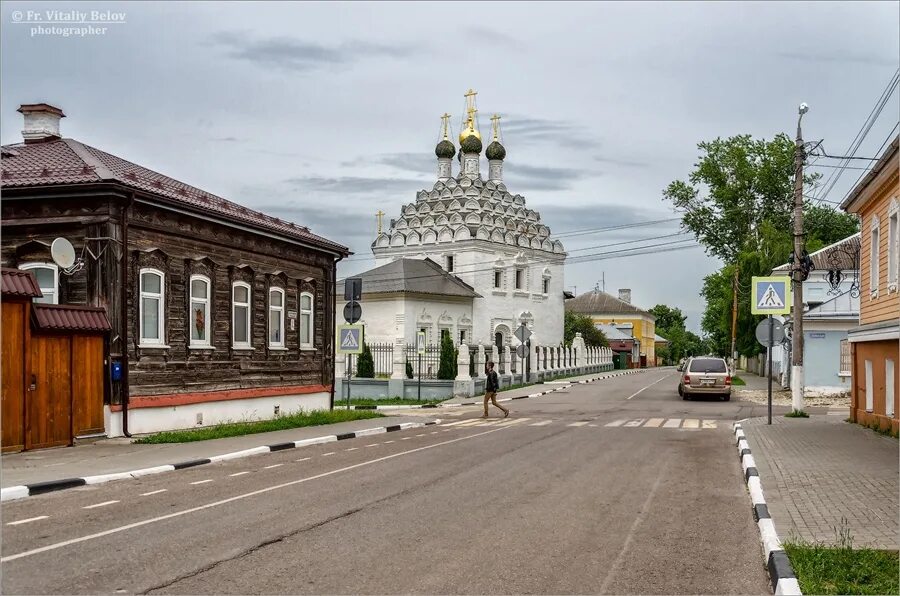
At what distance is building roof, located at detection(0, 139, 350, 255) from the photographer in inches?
705

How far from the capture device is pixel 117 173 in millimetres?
18578

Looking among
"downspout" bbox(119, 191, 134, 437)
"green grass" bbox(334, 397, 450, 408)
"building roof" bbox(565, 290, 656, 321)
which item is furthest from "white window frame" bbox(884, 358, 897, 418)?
"building roof" bbox(565, 290, 656, 321)

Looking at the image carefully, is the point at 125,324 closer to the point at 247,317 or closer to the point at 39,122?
the point at 247,317

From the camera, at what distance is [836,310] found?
113 ft

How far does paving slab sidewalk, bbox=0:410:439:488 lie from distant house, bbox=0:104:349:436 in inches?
70.4

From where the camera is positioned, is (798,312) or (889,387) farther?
(798,312)

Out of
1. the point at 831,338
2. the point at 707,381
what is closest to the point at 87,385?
the point at 707,381

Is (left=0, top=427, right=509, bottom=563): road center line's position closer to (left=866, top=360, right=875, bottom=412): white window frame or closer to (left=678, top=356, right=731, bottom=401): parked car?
(left=866, top=360, right=875, bottom=412): white window frame

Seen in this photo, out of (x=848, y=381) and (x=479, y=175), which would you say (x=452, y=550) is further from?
(x=479, y=175)

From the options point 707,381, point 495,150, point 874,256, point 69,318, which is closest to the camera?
point 69,318

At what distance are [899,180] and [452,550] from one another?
12933mm

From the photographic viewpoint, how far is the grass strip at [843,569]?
671 centimetres

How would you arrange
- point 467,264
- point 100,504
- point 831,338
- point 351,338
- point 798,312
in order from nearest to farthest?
1. point 100,504
2. point 351,338
3. point 798,312
4. point 831,338
5. point 467,264

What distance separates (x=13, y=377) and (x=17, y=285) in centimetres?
150
